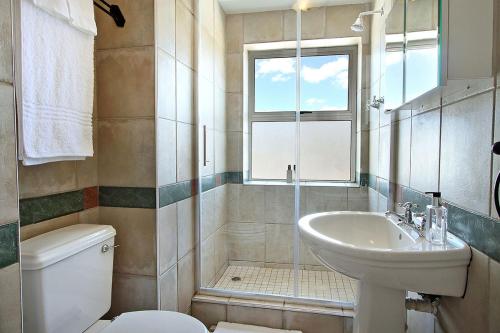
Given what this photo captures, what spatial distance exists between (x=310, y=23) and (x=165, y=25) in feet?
4.33

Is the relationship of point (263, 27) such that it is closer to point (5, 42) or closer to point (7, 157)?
point (5, 42)

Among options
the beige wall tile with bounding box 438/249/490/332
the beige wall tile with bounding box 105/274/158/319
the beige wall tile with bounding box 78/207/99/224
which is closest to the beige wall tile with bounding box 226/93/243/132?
→ the beige wall tile with bounding box 78/207/99/224

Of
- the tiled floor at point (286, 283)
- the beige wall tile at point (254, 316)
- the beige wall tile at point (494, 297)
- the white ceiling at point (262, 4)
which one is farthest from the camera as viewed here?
the white ceiling at point (262, 4)

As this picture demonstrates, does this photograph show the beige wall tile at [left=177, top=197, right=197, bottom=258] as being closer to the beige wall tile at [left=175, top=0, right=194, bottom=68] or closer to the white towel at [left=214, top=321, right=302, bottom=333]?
the white towel at [left=214, top=321, right=302, bottom=333]

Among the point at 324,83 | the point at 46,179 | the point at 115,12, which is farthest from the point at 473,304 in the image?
the point at 324,83

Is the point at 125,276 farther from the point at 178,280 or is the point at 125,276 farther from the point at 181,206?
the point at 181,206

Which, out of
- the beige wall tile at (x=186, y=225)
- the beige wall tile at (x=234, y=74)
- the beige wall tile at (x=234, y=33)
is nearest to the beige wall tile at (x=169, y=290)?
the beige wall tile at (x=186, y=225)

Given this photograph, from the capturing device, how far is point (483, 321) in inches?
33.9

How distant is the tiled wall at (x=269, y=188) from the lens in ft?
7.93

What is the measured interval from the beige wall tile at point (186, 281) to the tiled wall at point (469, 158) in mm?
1289

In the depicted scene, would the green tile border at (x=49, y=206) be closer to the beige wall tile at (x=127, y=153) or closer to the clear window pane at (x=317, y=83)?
the beige wall tile at (x=127, y=153)

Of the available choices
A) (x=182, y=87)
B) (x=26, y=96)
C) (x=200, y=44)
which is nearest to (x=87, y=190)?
(x=26, y=96)

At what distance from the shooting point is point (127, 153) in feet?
5.07

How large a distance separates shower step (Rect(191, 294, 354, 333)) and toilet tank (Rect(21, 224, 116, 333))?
2.36 feet
